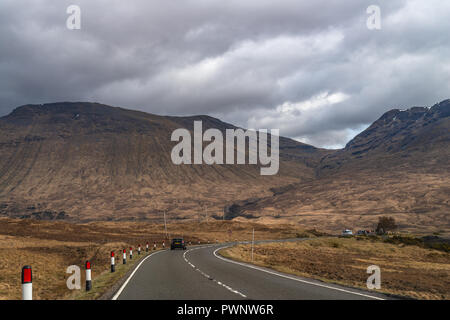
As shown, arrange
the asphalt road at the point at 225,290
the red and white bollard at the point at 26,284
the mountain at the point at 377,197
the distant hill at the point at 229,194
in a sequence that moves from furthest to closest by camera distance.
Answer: the distant hill at the point at 229,194, the mountain at the point at 377,197, the asphalt road at the point at 225,290, the red and white bollard at the point at 26,284

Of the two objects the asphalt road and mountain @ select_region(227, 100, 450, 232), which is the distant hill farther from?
the asphalt road

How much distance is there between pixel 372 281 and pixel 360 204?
115649 millimetres

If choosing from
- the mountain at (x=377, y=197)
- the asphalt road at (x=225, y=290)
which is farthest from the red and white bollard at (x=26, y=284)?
the mountain at (x=377, y=197)

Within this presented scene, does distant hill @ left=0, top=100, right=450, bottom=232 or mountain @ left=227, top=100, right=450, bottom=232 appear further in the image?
distant hill @ left=0, top=100, right=450, bottom=232

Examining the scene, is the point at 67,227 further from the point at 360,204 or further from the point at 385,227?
the point at 360,204

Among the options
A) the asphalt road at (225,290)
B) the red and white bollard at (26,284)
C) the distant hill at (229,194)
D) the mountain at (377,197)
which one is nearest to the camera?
the red and white bollard at (26,284)

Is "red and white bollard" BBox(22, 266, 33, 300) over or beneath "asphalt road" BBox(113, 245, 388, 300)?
over

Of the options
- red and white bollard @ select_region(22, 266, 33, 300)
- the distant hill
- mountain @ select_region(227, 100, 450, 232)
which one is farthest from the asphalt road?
the distant hill

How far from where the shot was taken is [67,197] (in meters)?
165

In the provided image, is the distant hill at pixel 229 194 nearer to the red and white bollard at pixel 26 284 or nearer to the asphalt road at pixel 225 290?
the asphalt road at pixel 225 290

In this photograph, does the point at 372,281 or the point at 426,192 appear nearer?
the point at 372,281
